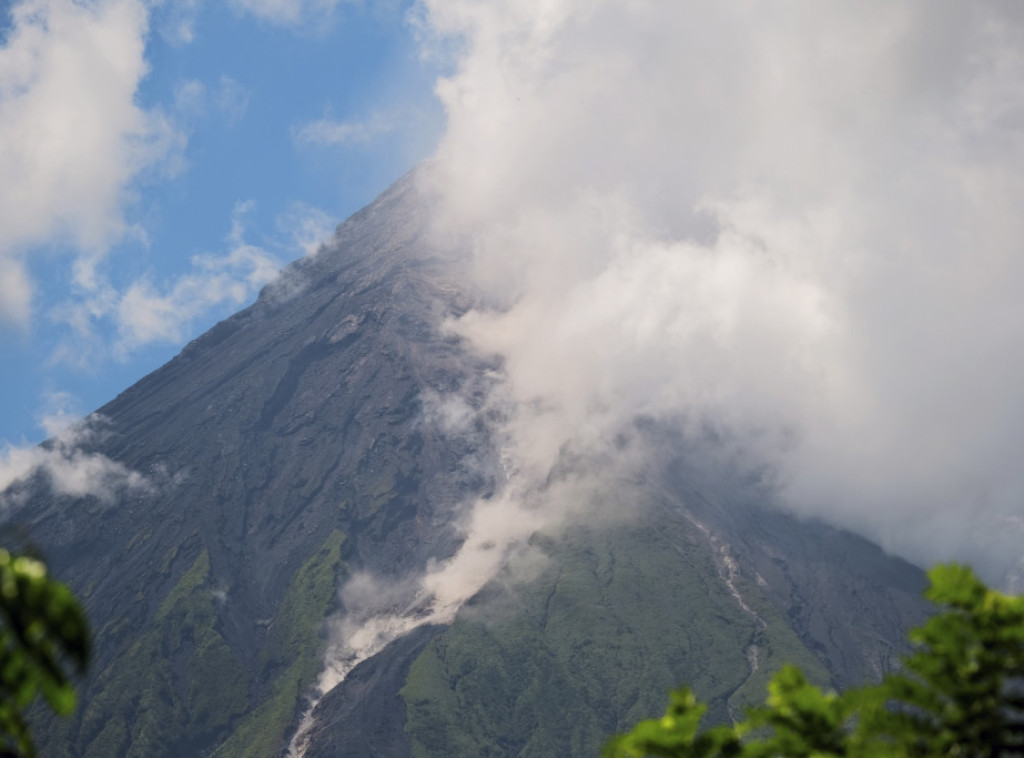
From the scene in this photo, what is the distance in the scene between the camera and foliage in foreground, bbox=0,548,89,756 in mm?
12656

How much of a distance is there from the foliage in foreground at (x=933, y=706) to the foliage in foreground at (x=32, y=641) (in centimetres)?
1064

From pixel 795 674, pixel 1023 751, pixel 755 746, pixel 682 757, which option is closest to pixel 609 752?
pixel 682 757

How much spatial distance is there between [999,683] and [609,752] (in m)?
7.60

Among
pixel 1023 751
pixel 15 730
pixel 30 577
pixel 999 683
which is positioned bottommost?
pixel 1023 751

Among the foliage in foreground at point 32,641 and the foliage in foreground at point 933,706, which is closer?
the foliage in foreground at point 32,641

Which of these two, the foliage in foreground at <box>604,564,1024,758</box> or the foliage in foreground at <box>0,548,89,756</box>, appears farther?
the foliage in foreground at <box>604,564,1024,758</box>

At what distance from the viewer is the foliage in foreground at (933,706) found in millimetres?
18891

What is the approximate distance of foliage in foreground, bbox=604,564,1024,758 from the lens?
18.9 m

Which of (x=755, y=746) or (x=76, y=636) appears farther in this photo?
(x=755, y=746)

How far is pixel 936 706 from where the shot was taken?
1927 centimetres

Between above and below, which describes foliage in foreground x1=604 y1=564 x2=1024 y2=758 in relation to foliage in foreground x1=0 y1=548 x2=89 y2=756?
below

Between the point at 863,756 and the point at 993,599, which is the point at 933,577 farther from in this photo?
the point at 863,756

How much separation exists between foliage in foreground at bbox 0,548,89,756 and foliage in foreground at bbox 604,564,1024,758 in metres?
10.6

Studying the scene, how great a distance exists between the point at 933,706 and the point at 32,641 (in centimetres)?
1606
